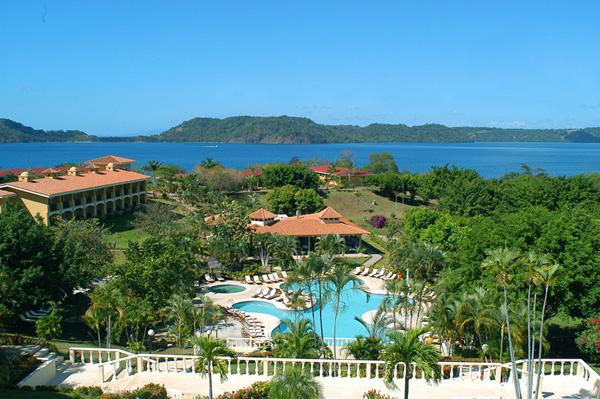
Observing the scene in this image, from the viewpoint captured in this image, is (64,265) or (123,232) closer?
(64,265)

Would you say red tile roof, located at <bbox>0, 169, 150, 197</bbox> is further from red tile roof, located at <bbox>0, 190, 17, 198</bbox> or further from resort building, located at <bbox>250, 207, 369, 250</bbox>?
resort building, located at <bbox>250, 207, 369, 250</bbox>

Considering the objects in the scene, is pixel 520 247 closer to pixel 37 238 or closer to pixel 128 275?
pixel 128 275

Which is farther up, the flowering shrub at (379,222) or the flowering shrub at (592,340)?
the flowering shrub at (592,340)

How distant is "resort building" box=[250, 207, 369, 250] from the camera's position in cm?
4228

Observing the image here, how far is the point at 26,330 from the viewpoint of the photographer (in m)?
A: 21.4

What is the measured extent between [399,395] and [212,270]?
75.7ft

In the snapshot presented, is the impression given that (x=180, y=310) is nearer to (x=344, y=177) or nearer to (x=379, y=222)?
(x=379, y=222)

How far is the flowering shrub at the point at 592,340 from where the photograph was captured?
1799 centimetres

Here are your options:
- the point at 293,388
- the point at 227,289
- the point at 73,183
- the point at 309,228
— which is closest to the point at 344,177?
the point at 309,228

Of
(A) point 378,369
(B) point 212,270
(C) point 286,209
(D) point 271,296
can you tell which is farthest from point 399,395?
(C) point 286,209

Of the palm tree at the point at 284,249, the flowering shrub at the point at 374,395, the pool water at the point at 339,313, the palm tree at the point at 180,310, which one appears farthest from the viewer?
the palm tree at the point at 284,249

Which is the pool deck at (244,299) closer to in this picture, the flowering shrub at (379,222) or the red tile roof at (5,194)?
the flowering shrub at (379,222)

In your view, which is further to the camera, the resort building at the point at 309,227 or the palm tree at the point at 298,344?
the resort building at the point at 309,227

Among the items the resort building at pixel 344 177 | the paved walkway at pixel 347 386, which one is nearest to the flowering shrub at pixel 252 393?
the paved walkway at pixel 347 386
